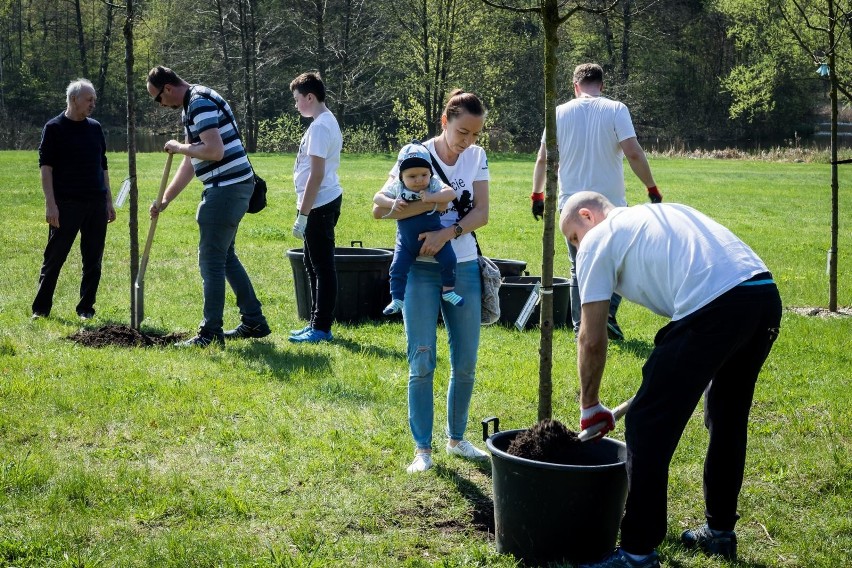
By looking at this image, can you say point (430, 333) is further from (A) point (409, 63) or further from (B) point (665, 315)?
(A) point (409, 63)

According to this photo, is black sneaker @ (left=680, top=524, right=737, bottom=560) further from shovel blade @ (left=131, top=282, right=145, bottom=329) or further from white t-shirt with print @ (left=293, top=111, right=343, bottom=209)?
shovel blade @ (left=131, top=282, right=145, bottom=329)

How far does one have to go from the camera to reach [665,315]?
371 centimetres

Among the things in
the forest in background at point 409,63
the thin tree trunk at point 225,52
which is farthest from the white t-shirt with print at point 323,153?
the thin tree trunk at point 225,52

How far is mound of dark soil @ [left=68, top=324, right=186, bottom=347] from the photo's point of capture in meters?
7.91

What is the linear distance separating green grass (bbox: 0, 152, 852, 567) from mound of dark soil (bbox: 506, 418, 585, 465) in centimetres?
47

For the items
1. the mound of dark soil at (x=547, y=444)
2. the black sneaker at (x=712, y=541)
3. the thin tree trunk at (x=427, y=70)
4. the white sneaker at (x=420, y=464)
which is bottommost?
the black sneaker at (x=712, y=541)

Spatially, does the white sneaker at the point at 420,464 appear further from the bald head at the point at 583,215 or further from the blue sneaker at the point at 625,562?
the bald head at the point at 583,215

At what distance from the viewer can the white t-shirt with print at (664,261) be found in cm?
362

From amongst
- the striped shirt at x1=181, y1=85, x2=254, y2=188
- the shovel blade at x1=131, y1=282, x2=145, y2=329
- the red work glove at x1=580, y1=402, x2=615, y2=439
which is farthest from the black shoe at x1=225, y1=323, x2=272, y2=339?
the red work glove at x1=580, y1=402, x2=615, y2=439

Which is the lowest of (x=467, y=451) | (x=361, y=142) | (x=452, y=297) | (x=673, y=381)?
(x=467, y=451)

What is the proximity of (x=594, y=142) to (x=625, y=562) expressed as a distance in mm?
4437

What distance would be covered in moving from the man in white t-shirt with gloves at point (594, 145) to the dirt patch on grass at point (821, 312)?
328cm

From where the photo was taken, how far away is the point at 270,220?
17312 mm

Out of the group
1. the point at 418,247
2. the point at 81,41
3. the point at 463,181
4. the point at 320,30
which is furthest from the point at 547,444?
the point at 81,41
